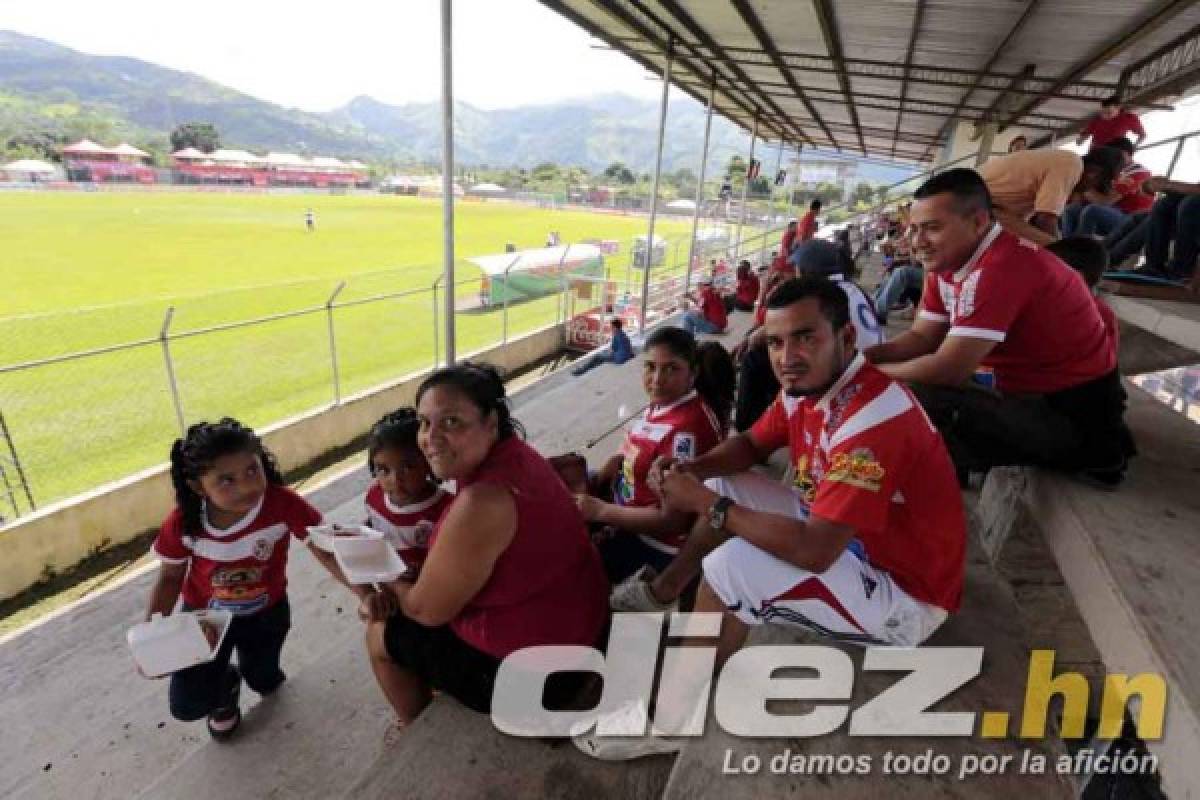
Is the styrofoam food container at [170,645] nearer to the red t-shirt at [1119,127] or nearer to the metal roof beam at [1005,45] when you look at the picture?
the metal roof beam at [1005,45]

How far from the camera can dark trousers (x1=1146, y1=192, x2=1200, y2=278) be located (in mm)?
3588

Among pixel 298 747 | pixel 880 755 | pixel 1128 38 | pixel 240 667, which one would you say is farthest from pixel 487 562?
pixel 1128 38

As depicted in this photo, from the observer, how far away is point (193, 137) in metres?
82.8

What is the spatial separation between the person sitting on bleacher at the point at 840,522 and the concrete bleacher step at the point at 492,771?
0.06 m

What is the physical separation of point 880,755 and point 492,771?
992 millimetres

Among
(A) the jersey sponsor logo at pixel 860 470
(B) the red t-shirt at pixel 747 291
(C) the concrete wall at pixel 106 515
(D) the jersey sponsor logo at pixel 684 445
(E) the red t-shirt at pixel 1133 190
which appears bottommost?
(C) the concrete wall at pixel 106 515

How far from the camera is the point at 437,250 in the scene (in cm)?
3303

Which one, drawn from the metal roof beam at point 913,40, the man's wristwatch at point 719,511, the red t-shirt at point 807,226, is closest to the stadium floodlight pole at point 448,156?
the man's wristwatch at point 719,511

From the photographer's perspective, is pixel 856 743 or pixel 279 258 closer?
pixel 856 743

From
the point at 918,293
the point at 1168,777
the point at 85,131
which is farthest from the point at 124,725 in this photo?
the point at 85,131

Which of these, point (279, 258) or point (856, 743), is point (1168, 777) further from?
point (279, 258)

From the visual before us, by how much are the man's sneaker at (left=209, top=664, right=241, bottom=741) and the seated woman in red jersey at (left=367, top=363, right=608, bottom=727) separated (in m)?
1.16

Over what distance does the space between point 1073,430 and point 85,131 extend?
10382cm

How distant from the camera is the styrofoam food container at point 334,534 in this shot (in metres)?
1.77
